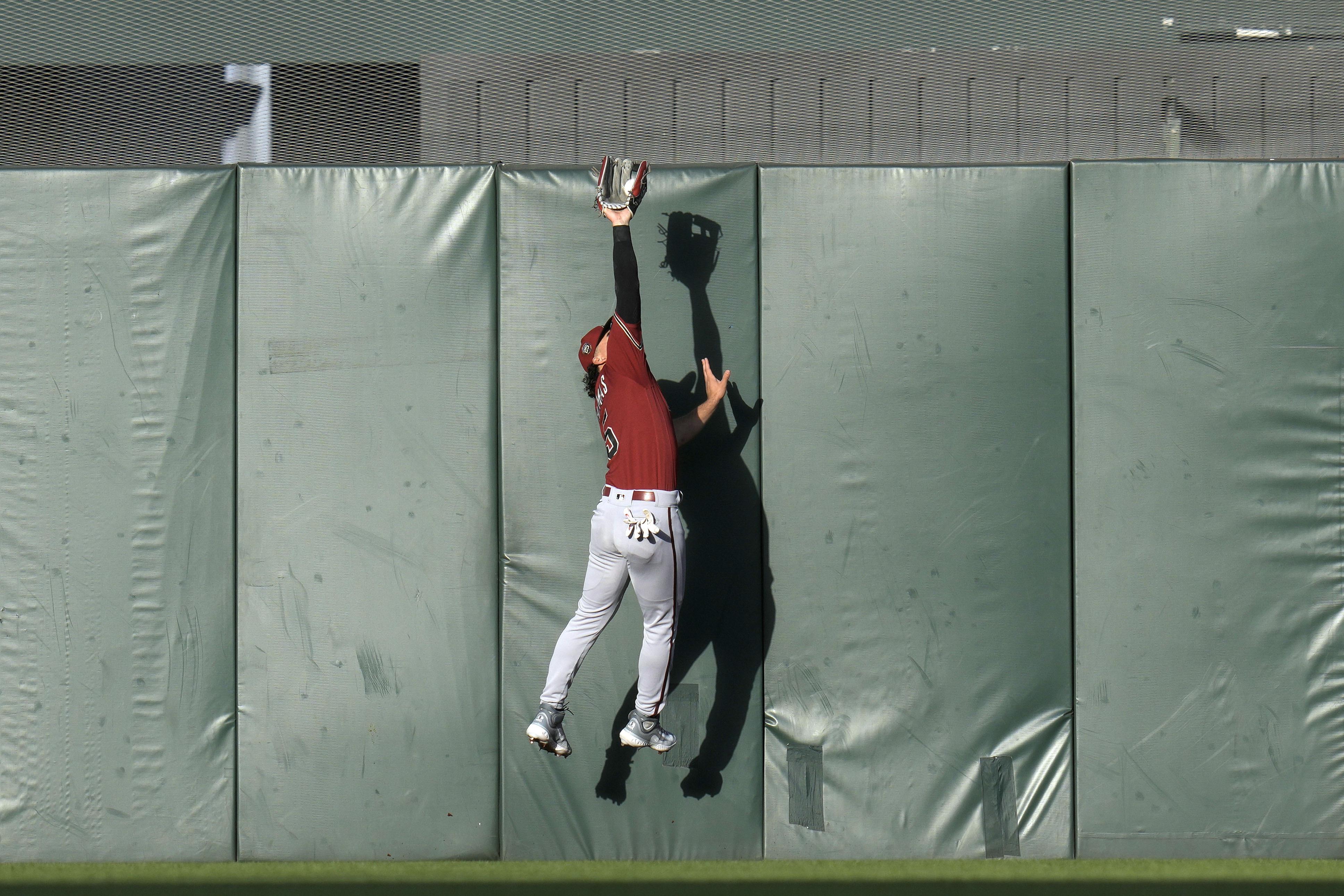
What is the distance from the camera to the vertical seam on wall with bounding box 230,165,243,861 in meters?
4.59

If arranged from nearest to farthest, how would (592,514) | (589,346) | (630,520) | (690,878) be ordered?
(630,520) < (589,346) < (690,878) < (592,514)

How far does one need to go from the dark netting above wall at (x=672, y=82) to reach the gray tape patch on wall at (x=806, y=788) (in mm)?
2556

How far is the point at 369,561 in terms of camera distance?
4602 mm

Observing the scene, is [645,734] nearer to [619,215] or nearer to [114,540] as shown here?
[619,215]

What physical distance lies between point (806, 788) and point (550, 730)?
1.18m

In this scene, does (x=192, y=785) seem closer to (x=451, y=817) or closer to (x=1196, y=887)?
(x=451, y=817)

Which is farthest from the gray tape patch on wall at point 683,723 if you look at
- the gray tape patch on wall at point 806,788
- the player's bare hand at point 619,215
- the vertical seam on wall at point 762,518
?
the player's bare hand at point 619,215

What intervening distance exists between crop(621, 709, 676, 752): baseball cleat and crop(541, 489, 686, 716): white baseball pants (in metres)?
0.03

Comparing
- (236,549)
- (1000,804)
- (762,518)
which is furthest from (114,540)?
(1000,804)

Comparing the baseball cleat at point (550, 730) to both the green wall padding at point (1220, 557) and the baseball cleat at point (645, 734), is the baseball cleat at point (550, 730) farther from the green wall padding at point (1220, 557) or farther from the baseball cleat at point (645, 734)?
the green wall padding at point (1220, 557)

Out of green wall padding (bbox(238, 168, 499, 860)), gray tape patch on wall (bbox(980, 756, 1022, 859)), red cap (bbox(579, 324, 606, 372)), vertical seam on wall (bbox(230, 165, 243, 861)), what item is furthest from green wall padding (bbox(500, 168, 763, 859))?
vertical seam on wall (bbox(230, 165, 243, 861))

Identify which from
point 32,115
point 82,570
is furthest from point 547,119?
point 82,570

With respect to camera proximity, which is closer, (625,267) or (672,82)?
(625,267)

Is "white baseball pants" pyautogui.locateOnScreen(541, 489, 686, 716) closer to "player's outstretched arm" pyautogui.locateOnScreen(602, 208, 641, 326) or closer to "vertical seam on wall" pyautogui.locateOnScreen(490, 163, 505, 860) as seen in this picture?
"vertical seam on wall" pyautogui.locateOnScreen(490, 163, 505, 860)
